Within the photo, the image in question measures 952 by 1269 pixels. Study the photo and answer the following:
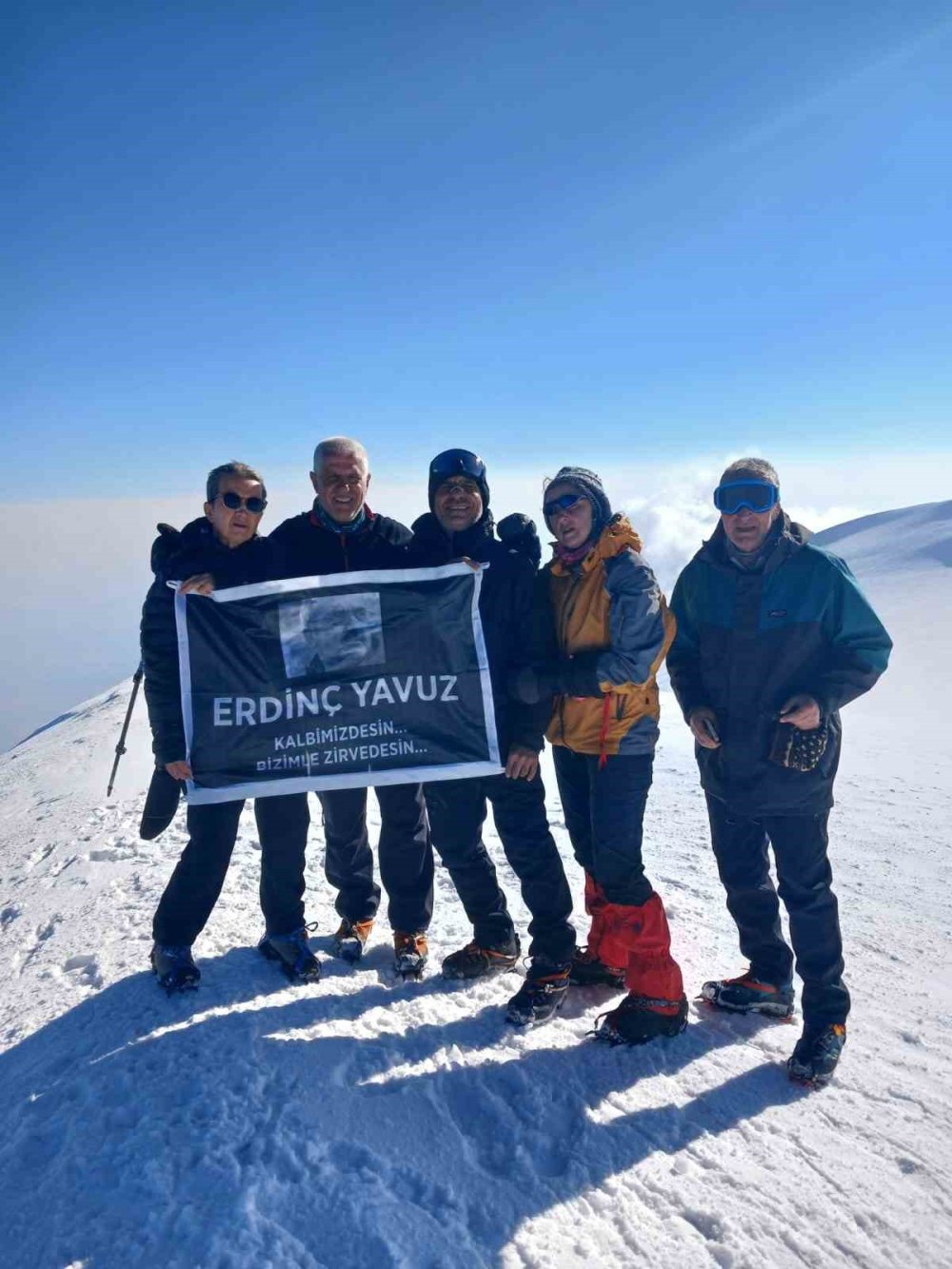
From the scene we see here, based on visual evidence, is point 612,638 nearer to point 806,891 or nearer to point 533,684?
point 533,684

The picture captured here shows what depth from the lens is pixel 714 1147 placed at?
319 cm

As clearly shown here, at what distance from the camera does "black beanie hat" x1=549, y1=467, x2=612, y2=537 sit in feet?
13.7

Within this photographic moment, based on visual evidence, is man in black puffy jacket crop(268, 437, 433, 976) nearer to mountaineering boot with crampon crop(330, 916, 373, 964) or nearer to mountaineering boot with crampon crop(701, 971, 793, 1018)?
mountaineering boot with crampon crop(330, 916, 373, 964)

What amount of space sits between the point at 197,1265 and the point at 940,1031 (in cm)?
408

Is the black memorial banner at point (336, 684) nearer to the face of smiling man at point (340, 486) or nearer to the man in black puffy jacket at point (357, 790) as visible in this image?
the man in black puffy jacket at point (357, 790)

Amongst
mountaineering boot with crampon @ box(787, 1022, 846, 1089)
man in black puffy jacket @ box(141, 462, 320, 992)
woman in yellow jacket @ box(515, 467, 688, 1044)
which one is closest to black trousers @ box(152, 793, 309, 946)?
man in black puffy jacket @ box(141, 462, 320, 992)

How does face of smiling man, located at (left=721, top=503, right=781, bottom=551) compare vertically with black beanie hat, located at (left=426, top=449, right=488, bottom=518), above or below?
below

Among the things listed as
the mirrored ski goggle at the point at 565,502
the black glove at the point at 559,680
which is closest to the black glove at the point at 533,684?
the black glove at the point at 559,680

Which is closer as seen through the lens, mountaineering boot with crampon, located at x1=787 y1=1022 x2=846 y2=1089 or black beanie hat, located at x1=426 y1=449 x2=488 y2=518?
mountaineering boot with crampon, located at x1=787 y1=1022 x2=846 y2=1089

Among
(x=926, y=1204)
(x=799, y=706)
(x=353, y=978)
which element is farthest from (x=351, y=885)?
(x=926, y=1204)

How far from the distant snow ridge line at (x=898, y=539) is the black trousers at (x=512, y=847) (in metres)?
32.3

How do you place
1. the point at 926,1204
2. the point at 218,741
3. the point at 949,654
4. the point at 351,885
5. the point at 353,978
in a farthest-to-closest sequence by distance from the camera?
the point at 949,654 → the point at 351,885 → the point at 353,978 → the point at 218,741 → the point at 926,1204

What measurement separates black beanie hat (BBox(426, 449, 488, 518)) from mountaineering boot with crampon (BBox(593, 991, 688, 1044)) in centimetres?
309

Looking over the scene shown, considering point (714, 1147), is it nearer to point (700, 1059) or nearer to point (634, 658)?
point (700, 1059)
